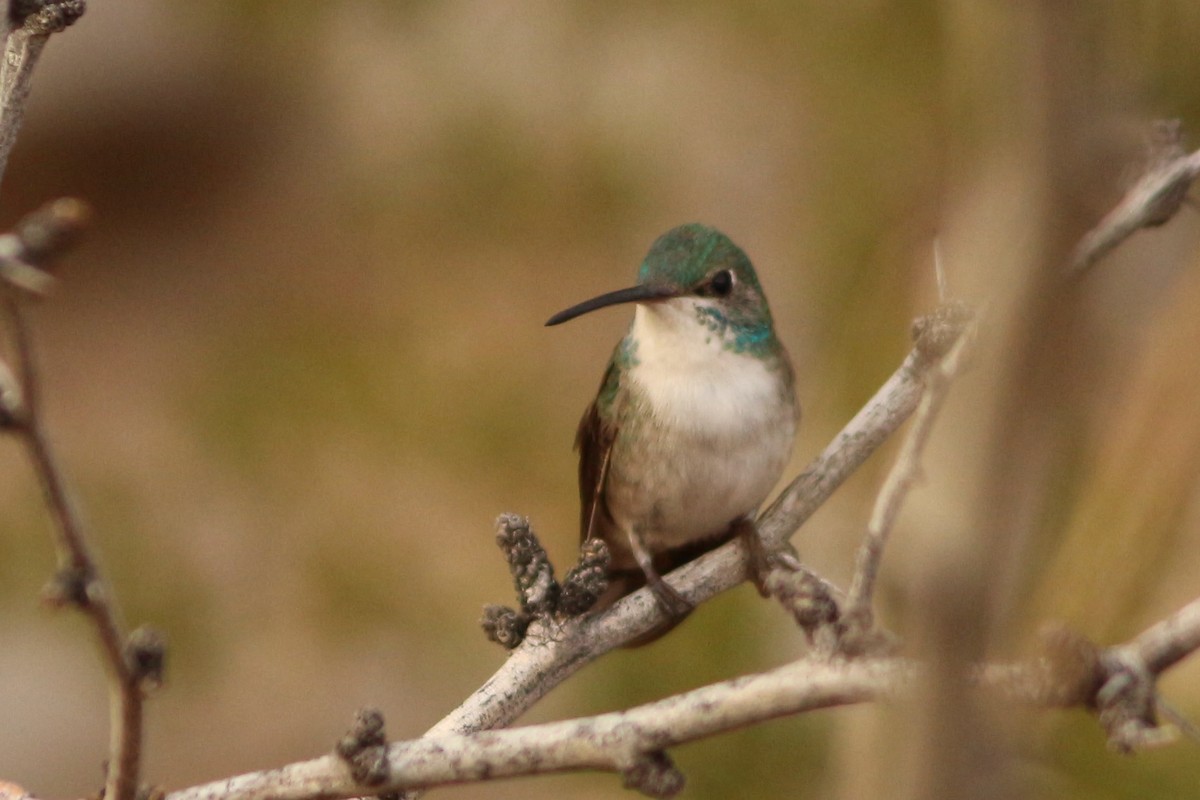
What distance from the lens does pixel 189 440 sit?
6445mm

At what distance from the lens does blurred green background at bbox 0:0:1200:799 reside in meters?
4.79

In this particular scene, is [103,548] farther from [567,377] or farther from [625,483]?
[625,483]

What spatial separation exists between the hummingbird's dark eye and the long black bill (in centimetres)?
12

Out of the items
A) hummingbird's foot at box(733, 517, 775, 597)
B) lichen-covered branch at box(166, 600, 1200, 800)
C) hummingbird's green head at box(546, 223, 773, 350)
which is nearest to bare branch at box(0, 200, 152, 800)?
lichen-covered branch at box(166, 600, 1200, 800)

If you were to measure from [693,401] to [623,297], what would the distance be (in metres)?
0.28

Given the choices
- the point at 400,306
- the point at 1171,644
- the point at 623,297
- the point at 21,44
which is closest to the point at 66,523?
the point at 21,44

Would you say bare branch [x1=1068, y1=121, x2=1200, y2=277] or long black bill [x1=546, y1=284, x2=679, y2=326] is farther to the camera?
long black bill [x1=546, y1=284, x2=679, y2=326]

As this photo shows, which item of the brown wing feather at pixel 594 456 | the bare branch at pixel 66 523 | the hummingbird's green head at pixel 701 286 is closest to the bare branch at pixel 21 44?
the bare branch at pixel 66 523

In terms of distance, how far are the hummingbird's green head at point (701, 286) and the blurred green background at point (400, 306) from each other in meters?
1.11

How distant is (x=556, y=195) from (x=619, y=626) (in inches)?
173

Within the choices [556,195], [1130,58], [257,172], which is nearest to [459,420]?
[556,195]

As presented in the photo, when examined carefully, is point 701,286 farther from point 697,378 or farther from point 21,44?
point 21,44

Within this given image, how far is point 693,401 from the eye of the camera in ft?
9.12

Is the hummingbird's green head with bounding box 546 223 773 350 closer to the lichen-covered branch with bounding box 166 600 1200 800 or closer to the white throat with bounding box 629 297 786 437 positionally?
the white throat with bounding box 629 297 786 437
